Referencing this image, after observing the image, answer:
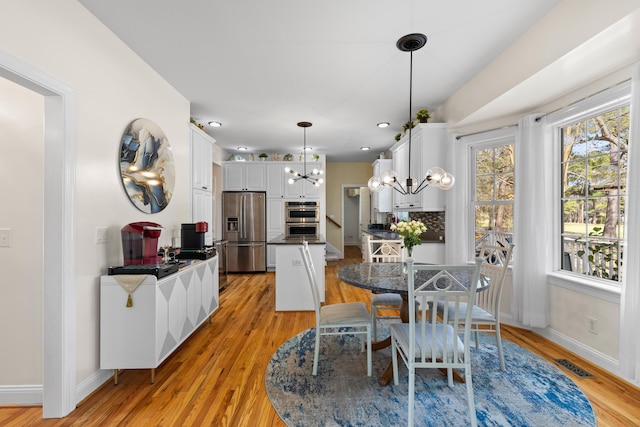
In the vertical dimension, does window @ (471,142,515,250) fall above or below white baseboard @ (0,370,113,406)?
above

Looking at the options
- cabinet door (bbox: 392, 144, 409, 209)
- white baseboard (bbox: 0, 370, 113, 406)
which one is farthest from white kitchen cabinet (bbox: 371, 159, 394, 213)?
white baseboard (bbox: 0, 370, 113, 406)

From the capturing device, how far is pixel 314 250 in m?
3.93

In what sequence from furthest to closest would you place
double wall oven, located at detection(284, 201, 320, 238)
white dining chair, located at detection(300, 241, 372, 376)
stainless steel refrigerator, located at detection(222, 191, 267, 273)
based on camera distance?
Result: double wall oven, located at detection(284, 201, 320, 238) < stainless steel refrigerator, located at detection(222, 191, 267, 273) < white dining chair, located at detection(300, 241, 372, 376)

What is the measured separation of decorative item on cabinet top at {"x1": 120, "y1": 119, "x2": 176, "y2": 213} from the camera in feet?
8.05

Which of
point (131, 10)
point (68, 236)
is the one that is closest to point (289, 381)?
point (68, 236)

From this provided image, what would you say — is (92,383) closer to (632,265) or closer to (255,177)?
(632,265)

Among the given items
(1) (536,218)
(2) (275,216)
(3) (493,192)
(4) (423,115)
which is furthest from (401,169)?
(2) (275,216)

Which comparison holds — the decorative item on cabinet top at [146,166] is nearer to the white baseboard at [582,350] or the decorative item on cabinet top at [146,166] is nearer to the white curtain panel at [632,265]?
the white curtain panel at [632,265]

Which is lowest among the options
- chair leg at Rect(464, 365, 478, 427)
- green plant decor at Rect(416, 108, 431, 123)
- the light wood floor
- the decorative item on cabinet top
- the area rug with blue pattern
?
the light wood floor

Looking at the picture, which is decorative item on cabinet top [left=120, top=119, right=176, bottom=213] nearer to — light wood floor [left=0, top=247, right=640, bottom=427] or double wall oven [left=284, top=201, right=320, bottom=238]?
light wood floor [left=0, top=247, right=640, bottom=427]

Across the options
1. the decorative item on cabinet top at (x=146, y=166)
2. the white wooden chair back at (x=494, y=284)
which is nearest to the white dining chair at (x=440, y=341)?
the white wooden chair back at (x=494, y=284)

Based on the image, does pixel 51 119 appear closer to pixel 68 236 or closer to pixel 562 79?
pixel 68 236

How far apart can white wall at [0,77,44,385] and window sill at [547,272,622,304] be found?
419cm

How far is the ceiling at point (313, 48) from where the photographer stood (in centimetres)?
203
